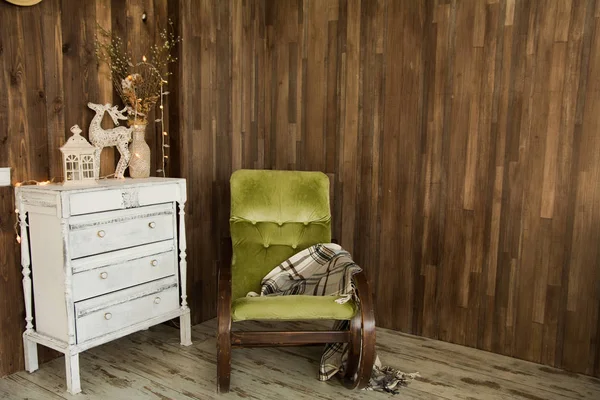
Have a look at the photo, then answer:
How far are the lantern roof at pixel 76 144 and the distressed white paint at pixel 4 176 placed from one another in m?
0.27

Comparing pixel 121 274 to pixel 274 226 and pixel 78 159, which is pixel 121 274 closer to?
pixel 78 159

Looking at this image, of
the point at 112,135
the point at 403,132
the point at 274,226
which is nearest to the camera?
the point at 112,135

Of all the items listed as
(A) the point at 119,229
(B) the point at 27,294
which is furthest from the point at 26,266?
(A) the point at 119,229

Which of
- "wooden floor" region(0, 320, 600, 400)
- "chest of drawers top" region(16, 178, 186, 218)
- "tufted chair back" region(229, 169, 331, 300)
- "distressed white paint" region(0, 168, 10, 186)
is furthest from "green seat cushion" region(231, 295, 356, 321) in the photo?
"distressed white paint" region(0, 168, 10, 186)

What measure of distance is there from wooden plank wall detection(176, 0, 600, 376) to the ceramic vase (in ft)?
0.86

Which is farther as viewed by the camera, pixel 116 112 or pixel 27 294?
pixel 116 112

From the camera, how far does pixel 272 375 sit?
8.46 feet

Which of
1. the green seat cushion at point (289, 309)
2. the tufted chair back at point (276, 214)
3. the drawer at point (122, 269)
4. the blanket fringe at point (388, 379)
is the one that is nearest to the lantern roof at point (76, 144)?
the drawer at point (122, 269)

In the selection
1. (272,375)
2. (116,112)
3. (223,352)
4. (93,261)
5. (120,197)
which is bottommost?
(272,375)

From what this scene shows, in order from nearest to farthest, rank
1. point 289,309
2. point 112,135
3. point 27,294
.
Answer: point 289,309
point 27,294
point 112,135

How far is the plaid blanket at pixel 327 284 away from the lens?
248 centimetres

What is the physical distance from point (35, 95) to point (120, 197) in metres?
0.66

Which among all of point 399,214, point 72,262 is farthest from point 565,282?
point 72,262

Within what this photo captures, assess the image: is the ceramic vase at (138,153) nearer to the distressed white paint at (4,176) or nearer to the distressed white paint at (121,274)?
the distressed white paint at (121,274)
